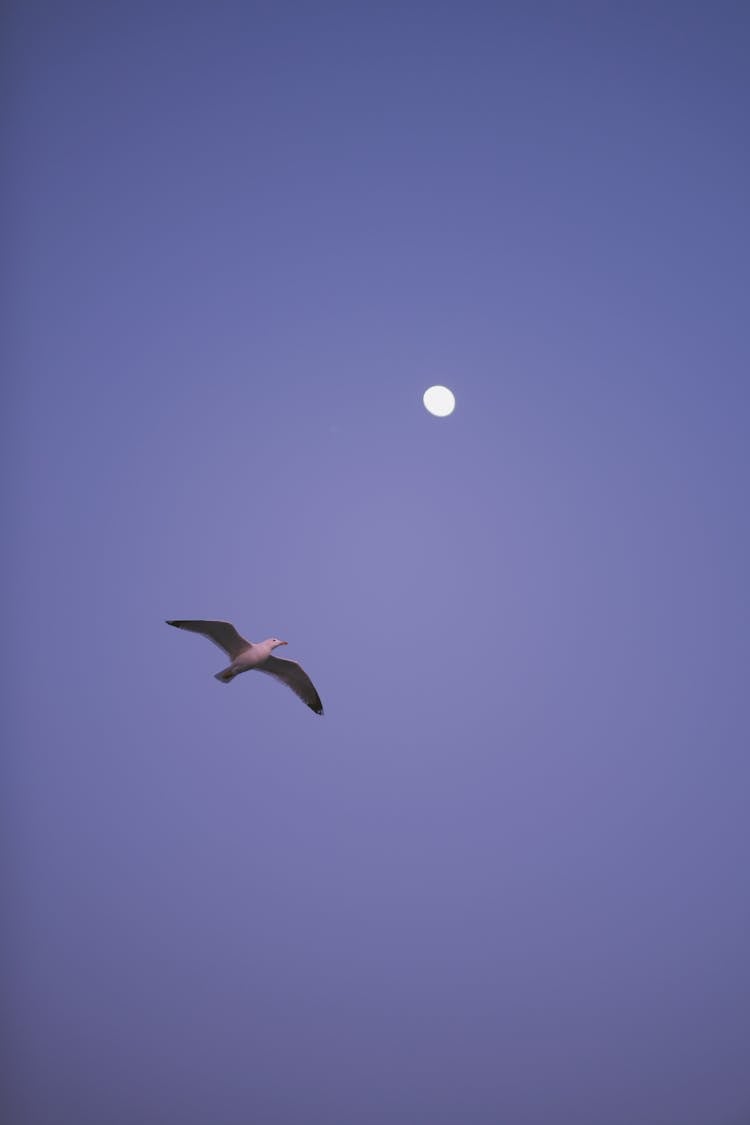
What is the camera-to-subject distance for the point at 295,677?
47.1 feet

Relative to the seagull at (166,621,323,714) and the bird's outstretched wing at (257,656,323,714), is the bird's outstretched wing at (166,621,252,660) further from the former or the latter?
the bird's outstretched wing at (257,656,323,714)

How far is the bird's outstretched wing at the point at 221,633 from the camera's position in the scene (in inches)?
506

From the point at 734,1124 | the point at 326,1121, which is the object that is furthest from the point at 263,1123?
the point at 734,1124

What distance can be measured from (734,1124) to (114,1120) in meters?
24.4

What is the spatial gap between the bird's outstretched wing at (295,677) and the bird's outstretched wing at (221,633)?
0.71 meters

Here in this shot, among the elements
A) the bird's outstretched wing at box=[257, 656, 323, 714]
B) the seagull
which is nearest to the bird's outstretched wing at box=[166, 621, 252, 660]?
the seagull

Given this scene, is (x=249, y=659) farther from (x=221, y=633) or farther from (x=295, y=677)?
(x=295, y=677)

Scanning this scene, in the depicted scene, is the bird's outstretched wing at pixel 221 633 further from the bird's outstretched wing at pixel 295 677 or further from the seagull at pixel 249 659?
the bird's outstretched wing at pixel 295 677

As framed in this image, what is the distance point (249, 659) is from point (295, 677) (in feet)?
4.29

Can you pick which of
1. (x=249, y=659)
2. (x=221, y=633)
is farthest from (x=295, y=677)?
(x=221, y=633)

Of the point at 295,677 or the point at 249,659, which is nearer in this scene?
the point at 249,659

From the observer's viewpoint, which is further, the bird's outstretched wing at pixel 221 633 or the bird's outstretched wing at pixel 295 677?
the bird's outstretched wing at pixel 295 677

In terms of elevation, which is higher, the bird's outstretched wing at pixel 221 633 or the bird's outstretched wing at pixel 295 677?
the bird's outstretched wing at pixel 295 677

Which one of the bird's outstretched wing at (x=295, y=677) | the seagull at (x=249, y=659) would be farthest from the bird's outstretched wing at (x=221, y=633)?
Answer: the bird's outstretched wing at (x=295, y=677)
